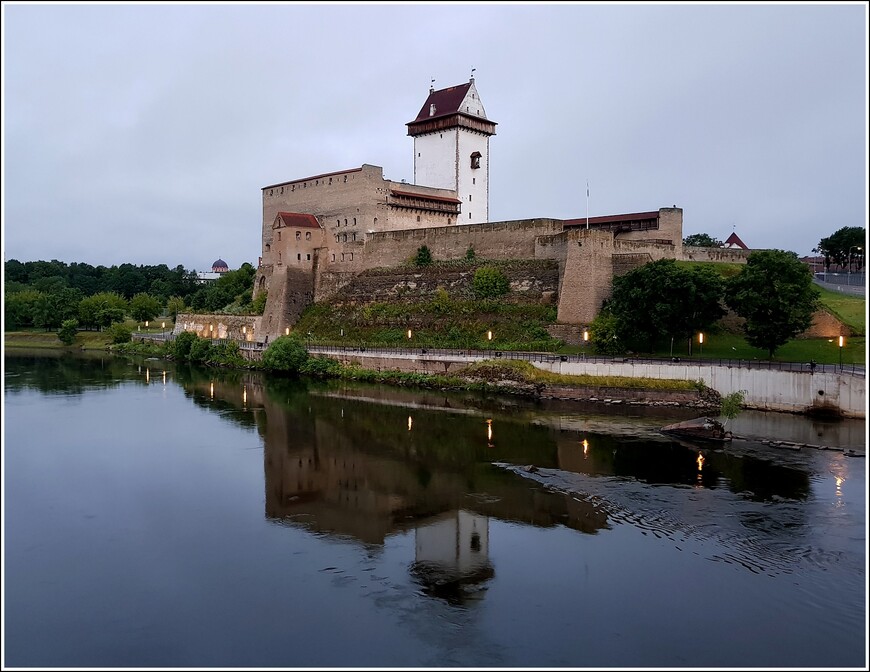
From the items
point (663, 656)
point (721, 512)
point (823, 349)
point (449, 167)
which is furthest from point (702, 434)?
point (449, 167)

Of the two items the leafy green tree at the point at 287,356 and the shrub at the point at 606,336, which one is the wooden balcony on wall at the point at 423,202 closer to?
the leafy green tree at the point at 287,356

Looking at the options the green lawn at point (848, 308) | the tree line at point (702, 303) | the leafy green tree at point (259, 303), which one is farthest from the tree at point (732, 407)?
the leafy green tree at point (259, 303)

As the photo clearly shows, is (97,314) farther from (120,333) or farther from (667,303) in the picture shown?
(667,303)

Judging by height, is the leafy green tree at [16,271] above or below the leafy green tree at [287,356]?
above

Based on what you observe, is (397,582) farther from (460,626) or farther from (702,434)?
(702,434)

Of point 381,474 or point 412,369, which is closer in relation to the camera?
point 381,474

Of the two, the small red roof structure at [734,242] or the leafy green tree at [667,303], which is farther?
the small red roof structure at [734,242]

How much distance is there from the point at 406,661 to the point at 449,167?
3460 cm

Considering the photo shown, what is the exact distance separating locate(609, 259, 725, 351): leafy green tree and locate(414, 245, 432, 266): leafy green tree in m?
12.4

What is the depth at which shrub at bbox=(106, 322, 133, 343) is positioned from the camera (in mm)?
43156

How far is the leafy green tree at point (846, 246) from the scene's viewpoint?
36250mm

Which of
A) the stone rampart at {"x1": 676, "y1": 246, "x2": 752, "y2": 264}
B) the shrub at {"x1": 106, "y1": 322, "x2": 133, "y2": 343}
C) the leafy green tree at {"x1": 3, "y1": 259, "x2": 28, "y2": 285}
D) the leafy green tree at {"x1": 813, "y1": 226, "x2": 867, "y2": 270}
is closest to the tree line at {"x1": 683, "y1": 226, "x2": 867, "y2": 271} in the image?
the leafy green tree at {"x1": 813, "y1": 226, "x2": 867, "y2": 270}

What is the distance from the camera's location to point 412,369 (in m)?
27.4

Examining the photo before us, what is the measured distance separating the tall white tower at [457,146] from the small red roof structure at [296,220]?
22.3 feet
